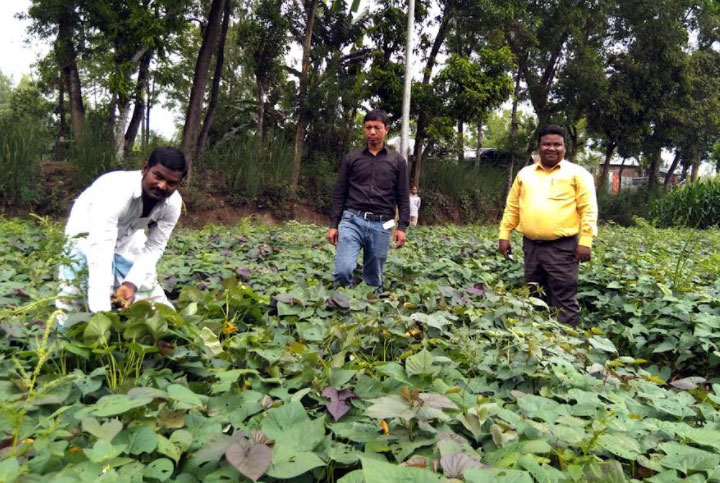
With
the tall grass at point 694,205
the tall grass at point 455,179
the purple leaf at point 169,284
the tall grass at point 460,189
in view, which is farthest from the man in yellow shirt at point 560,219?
the tall grass at point 455,179

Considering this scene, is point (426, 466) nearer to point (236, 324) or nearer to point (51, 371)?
point (51, 371)

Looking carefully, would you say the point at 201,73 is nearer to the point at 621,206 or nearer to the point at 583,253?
the point at 583,253

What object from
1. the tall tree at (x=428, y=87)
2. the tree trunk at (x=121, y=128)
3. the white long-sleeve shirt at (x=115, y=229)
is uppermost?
the tall tree at (x=428, y=87)

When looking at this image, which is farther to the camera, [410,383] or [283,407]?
[410,383]

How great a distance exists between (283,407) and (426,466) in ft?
1.71

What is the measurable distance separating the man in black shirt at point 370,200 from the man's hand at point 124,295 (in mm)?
1913

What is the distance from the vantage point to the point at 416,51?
57.5ft

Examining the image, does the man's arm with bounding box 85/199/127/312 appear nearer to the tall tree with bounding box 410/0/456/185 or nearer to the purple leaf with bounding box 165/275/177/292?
the purple leaf with bounding box 165/275/177/292

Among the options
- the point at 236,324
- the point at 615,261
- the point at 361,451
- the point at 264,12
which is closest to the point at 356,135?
the point at 264,12

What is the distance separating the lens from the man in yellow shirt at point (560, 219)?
13.6 ft

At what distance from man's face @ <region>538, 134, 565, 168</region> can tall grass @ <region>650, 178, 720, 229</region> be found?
14.1 meters

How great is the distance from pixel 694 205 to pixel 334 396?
60.8ft

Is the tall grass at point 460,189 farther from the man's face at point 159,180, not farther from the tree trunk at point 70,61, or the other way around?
the man's face at point 159,180

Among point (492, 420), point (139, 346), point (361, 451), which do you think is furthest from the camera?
point (139, 346)
